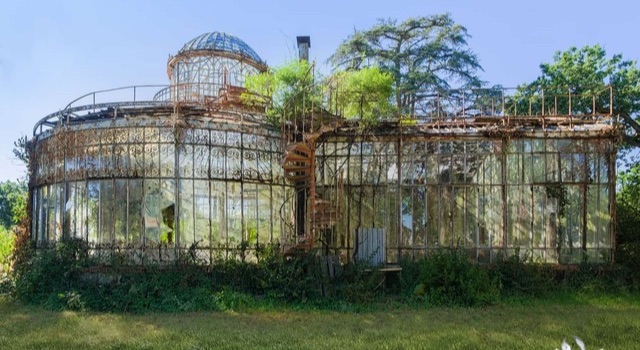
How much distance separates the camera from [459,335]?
8.68m

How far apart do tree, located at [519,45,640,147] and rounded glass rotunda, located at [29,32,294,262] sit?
29.3 ft

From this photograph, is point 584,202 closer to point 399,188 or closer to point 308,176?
point 399,188

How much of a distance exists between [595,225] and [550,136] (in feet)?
8.60

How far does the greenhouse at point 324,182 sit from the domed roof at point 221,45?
162 inches

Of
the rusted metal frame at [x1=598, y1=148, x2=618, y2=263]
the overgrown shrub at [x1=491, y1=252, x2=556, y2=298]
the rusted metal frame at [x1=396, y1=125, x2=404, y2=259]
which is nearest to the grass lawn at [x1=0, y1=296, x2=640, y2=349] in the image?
the overgrown shrub at [x1=491, y1=252, x2=556, y2=298]

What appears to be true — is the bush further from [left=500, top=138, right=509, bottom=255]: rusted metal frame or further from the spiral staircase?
the spiral staircase

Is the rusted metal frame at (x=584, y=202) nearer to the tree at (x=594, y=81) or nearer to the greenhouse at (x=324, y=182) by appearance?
the greenhouse at (x=324, y=182)

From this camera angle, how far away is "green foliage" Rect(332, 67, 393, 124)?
1628cm

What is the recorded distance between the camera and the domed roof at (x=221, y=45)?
18.7 m

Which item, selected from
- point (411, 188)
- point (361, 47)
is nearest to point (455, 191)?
point (411, 188)

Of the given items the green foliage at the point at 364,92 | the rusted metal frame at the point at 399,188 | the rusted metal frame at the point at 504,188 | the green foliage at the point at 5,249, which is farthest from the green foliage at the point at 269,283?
the green foliage at the point at 364,92

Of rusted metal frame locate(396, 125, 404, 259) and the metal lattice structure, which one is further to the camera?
rusted metal frame locate(396, 125, 404, 259)

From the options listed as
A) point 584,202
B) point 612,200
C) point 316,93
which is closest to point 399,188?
point 316,93

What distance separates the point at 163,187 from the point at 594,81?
15.0 meters
